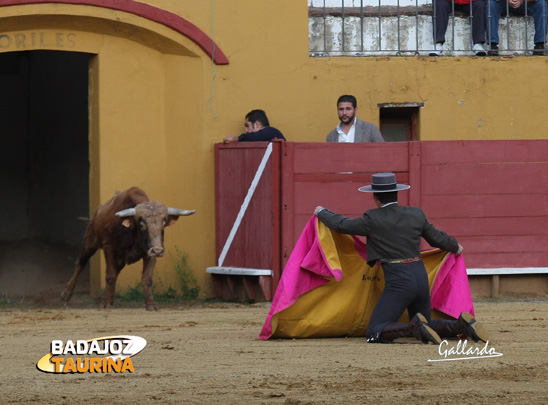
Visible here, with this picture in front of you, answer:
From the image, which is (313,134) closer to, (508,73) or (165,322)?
(508,73)

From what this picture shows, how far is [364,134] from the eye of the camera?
1298 centimetres

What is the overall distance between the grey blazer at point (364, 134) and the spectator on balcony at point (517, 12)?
1.96 metres

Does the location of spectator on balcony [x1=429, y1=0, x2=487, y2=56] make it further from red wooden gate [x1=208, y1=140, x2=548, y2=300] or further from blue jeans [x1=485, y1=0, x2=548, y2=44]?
red wooden gate [x1=208, y1=140, x2=548, y2=300]

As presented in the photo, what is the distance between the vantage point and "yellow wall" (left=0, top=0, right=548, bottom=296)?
13.6 m

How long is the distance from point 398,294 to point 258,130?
4817mm

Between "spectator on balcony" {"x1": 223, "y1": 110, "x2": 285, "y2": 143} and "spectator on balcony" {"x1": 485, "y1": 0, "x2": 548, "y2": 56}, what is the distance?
9.43 ft

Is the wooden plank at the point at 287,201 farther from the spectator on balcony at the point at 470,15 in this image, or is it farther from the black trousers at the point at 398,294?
the black trousers at the point at 398,294

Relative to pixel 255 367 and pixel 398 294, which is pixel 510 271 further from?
pixel 255 367

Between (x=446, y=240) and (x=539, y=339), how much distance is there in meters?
1.05

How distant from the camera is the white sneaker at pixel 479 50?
13.9 metres

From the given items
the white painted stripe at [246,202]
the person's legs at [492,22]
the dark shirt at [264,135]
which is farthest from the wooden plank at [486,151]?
the white painted stripe at [246,202]

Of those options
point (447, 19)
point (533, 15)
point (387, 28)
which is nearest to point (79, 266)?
point (387, 28)

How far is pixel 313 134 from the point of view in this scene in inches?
543

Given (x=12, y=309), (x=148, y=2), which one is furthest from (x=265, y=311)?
(x=148, y=2)
